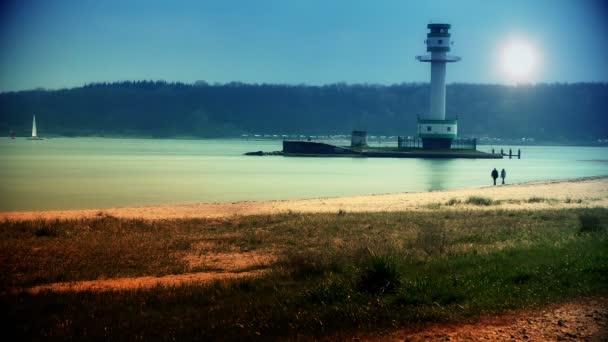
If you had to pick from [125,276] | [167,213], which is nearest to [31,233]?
[125,276]

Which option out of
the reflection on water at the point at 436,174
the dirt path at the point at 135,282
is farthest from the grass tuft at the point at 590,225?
the reflection on water at the point at 436,174

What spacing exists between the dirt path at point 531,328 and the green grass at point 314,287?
33 cm

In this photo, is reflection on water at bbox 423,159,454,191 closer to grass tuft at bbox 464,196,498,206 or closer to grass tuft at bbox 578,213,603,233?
grass tuft at bbox 464,196,498,206

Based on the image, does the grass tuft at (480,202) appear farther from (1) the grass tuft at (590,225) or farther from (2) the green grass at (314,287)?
(1) the grass tuft at (590,225)

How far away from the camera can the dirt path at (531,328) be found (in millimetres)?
7141

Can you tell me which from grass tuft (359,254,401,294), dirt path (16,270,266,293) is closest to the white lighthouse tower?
dirt path (16,270,266,293)

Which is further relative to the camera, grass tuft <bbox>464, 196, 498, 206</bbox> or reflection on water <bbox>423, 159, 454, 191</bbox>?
reflection on water <bbox>423, 159, 454, 191</bbox>

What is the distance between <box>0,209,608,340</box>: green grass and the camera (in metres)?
7.87

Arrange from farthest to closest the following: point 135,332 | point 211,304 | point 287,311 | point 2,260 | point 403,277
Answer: point 2,260 → point 403,277 → point 211,304 → point 287,311 → point 135,332

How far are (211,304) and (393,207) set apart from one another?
21523mm

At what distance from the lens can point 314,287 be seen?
9.45 metres

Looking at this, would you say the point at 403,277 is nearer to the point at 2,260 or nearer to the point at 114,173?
the point at 2,260

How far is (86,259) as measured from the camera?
47.4ft

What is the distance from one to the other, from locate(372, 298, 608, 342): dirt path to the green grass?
0.33m
